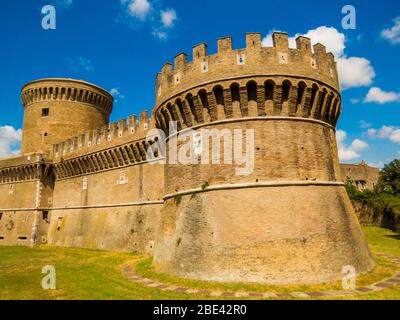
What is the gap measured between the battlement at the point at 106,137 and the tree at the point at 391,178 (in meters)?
34.0

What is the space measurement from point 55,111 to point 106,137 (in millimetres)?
11752

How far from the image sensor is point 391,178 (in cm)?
4081

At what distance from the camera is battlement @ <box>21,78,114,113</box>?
3369 cm

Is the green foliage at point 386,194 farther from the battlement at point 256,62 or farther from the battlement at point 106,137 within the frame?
the battlement at point 106,137

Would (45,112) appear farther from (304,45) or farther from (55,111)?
(304,45)

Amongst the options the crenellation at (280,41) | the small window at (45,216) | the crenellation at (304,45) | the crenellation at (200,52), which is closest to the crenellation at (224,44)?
the crenellation at (200,52)

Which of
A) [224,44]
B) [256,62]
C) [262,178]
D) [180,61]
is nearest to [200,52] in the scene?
[224,44]

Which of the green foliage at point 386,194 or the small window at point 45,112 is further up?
the small window at point 45,112

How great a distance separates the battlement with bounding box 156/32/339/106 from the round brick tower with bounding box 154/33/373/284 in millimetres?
49

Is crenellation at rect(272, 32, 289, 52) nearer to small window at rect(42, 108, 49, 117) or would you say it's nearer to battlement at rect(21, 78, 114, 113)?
battlement at rect(21, 78, 114, 113)

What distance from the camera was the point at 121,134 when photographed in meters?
24.7

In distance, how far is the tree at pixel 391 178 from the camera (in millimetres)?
38750

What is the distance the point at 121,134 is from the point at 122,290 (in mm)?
15468

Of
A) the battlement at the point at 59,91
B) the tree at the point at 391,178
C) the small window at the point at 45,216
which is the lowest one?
the small window at the point at 45,216
